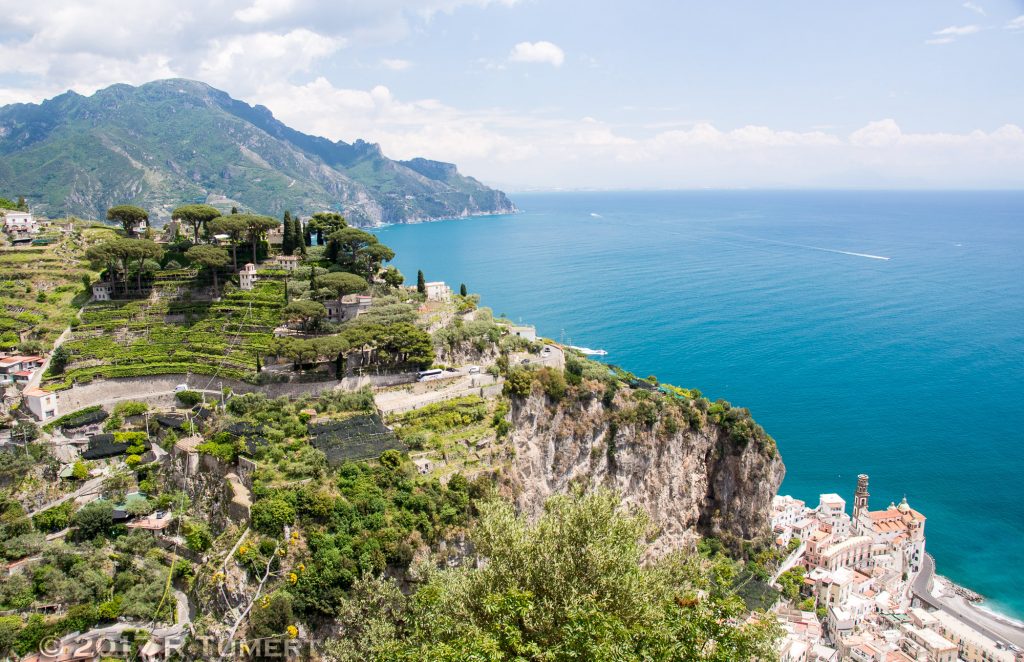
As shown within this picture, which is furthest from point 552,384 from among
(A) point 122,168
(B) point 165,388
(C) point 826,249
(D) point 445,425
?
(A) point 122,168

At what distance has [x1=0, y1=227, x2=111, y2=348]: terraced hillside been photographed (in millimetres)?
40594

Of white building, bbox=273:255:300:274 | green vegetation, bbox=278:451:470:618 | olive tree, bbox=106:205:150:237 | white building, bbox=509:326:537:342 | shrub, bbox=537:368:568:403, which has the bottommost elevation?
green vegetation, bbox=278:451:470:618

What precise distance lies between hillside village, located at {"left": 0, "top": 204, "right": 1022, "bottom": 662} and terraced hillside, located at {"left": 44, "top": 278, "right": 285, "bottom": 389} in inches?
6.4

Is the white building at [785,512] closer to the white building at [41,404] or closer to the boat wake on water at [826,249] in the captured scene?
the white building at [41,404]

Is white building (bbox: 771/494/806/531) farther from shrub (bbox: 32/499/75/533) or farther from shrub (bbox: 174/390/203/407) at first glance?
shrub (bbox: 32/499/75/533)

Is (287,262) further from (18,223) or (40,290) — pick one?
(18,223)

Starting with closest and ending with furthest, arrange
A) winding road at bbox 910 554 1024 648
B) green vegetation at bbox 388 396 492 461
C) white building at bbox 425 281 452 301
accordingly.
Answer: green vegetation at bbox 388 396 492 461 → winding road at bbox 910 554 1024 648 → white building at bbox 425 281 452 301

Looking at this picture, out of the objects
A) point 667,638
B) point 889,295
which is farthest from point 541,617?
point 889,295

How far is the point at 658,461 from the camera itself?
40.7 metres

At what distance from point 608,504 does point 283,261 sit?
36206 millimetres

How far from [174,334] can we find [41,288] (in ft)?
40.1

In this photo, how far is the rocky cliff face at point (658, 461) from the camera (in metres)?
36.9

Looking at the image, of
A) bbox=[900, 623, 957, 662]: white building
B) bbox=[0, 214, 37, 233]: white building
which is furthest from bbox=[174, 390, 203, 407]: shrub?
bbox=[900, 623, 957, 662]: white building

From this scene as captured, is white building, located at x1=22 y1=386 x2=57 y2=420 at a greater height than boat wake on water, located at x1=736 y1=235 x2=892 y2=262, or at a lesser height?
lesser
